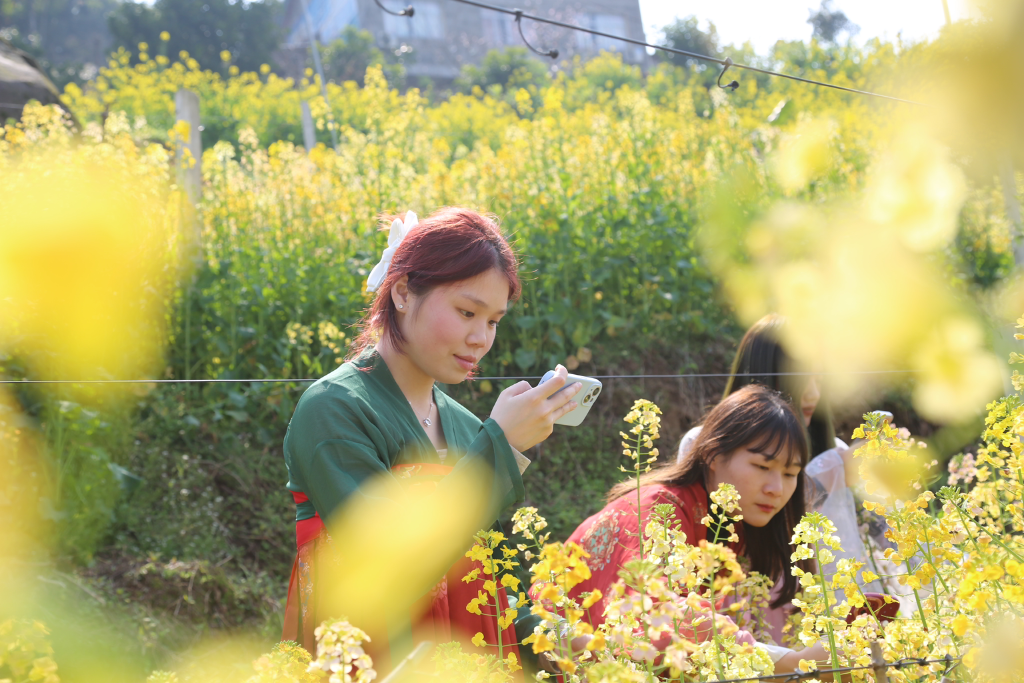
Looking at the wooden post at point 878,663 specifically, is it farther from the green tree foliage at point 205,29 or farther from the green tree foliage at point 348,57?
the green tree foliage at point 205,29

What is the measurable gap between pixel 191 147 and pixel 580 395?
3.32 meters

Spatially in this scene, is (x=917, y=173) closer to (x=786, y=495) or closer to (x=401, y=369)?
(x=401, y=369)

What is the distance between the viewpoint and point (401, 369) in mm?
1299

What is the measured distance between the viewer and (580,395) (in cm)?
124

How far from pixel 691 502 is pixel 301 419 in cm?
91

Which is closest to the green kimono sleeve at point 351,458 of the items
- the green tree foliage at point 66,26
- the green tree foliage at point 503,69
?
the green tree foliage at point 503,69

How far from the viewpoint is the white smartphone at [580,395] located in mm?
1227

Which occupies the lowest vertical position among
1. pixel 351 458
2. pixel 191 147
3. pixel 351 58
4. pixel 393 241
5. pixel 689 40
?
pixel 351 458

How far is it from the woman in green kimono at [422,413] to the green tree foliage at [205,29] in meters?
16.4

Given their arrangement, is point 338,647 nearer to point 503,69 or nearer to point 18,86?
point 18,86

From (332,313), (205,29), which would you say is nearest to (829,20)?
(332,313)

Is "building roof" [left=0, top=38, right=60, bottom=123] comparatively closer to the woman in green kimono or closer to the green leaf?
the green leaf

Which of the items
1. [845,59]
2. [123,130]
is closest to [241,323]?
[123,130]

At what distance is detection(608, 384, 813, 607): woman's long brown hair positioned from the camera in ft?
5.68
